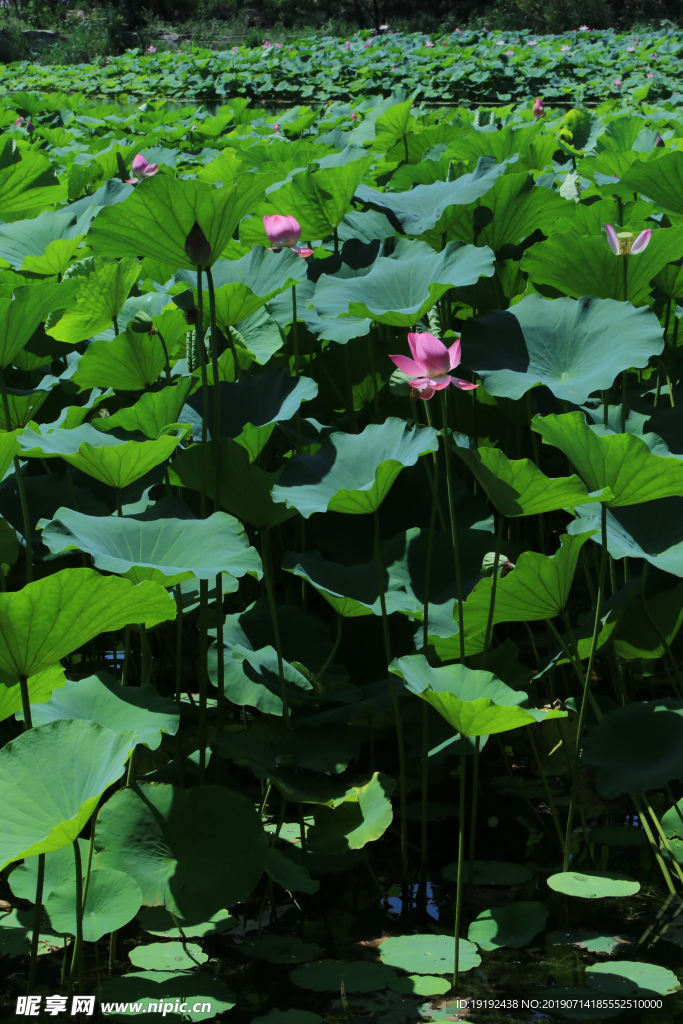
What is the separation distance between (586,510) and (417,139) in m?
2.03

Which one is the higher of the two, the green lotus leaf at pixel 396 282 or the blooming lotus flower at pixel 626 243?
the blooming lotus flower at pixel 626 243

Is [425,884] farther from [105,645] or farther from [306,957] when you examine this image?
[105,645]

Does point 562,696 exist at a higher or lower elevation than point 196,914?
lower

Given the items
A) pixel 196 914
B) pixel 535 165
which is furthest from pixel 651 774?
pixel 535 165

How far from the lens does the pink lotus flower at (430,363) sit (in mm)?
1258

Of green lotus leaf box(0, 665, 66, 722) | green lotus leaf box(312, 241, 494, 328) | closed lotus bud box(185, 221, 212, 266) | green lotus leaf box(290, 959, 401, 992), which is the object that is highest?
closed lotus bud box(185, 221, 212, 266)

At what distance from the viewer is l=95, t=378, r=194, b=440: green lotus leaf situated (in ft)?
5.14

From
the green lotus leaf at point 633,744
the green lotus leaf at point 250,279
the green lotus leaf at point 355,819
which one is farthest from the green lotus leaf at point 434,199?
the green lotus leaf at point 355,819

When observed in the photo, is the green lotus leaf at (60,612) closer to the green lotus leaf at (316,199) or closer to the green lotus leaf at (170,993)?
the green lotus leaf at (170,993)

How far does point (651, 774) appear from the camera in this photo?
1311mm

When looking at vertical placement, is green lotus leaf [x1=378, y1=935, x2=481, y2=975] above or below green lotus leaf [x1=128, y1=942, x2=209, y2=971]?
below

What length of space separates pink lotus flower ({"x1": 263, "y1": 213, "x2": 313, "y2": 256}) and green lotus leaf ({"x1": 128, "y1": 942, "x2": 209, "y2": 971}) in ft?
4.61

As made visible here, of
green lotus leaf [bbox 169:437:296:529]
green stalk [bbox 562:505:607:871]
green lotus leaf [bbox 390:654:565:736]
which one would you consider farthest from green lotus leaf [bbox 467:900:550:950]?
green lotus leaf [bbox 169:437:296:529]

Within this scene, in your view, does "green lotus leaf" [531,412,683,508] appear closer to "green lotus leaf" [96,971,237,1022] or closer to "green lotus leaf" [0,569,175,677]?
"green lotus leaf" [0,569,175,677]
